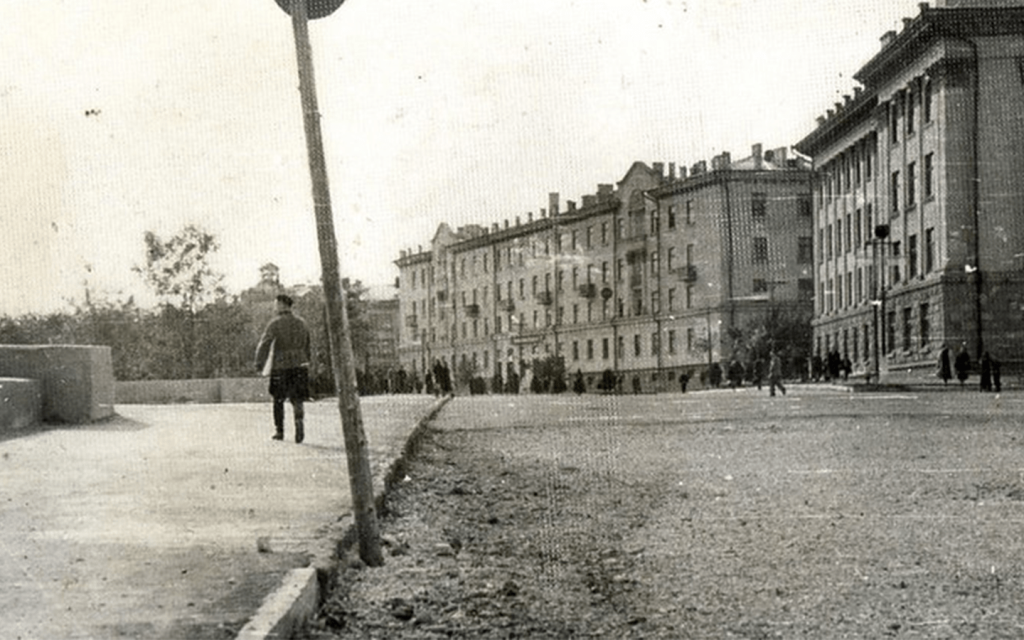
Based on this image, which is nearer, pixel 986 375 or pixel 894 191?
pixel 986 375

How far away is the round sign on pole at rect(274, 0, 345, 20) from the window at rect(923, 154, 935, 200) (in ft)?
149

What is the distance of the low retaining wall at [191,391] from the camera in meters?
23.9

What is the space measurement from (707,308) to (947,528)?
5265cm

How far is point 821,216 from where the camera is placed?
69.4 meters

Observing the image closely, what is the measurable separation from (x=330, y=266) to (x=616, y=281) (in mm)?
42011

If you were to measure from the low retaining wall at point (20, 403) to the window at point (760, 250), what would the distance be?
58.5m

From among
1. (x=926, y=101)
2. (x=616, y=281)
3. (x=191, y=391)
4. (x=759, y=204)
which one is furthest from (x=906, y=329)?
(x=191, y=391)

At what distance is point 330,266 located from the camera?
5.91 metres

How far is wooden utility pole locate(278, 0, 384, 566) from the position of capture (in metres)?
5.88

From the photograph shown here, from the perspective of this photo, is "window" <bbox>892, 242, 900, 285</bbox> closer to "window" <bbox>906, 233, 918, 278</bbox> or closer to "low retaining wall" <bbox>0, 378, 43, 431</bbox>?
"window" <bbox>906, 233, 918, 278</bbox>

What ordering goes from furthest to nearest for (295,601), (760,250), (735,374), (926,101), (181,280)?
(760,250) → (735,374) → (926,101) → (181,280) → (295,601)

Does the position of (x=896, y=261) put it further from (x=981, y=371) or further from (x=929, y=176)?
(x=981, y=371)

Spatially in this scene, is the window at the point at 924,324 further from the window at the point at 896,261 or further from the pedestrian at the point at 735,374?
the pedestrian at the point at 735,374

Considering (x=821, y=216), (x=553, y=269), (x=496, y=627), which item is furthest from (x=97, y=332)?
(x=821, y=216)
